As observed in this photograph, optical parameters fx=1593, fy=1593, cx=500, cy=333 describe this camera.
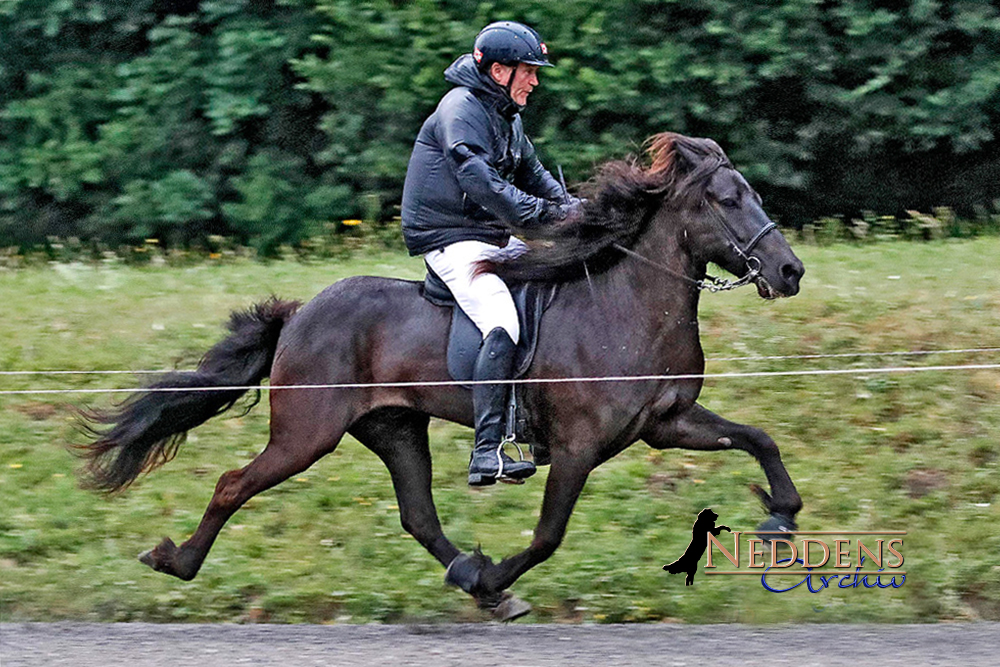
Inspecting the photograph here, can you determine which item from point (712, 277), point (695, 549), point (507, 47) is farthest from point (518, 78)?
point (695, 549)

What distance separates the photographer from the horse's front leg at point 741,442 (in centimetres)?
664

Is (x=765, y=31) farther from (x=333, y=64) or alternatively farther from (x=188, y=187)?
(x=188, y=187)

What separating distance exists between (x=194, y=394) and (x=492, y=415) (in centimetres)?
153

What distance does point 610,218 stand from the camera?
271 inches

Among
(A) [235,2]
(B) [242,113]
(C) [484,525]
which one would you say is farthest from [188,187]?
(C) [484,525]

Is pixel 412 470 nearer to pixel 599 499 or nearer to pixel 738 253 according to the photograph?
pixel 599 499

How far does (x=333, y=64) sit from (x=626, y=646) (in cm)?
935

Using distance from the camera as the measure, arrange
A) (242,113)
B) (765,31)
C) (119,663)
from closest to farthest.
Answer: (119,663), (765,31), (242,113)

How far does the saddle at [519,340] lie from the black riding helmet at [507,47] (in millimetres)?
950

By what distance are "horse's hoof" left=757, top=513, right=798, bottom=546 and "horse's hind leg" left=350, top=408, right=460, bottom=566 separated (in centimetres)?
152

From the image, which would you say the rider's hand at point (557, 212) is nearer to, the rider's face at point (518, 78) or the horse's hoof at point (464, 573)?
the rider's face at point (518, 78)

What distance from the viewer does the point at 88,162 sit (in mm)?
15781

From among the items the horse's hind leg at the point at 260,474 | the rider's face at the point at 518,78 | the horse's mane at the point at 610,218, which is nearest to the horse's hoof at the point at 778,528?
the horse's mane at the point at 610,218

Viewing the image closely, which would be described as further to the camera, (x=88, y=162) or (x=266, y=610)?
(x=88, y=162)
